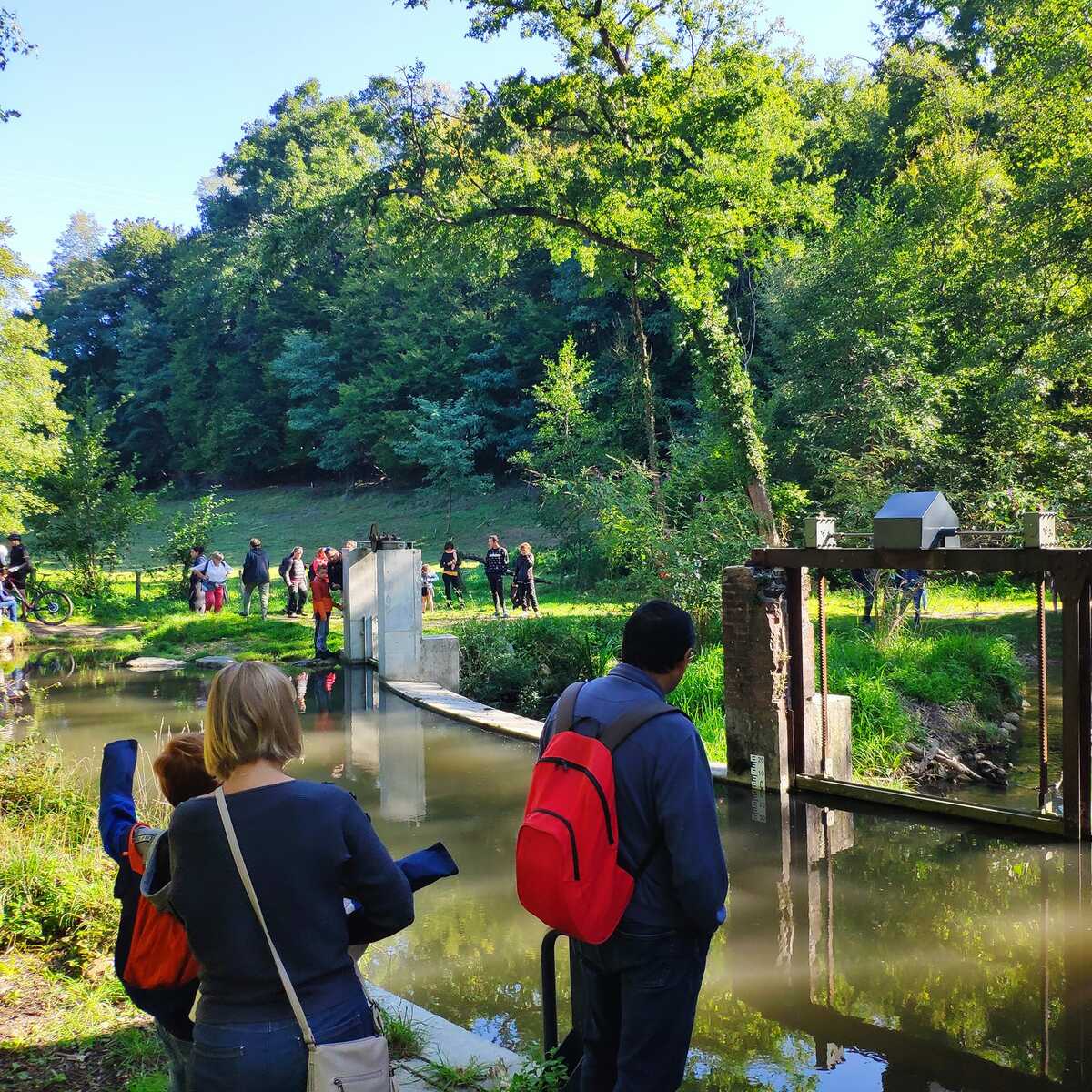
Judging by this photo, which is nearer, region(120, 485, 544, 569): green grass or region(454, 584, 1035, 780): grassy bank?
region(454, 584, 1035, 780): grassy bank

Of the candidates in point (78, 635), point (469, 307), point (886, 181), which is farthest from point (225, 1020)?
point (469, 307)

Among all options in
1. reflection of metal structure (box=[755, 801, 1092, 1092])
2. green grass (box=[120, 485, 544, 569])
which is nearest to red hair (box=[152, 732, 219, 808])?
reflection of metal structure (box=[755, 801, 1092, 1092])

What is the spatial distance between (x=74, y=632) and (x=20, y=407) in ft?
15.0

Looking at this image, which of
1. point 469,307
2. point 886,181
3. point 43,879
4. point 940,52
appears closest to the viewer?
point 43,879

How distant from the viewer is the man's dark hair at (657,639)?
3141 mm

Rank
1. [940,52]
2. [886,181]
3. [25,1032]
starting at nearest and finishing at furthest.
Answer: [25,1032]
[886,181]
[940,52]

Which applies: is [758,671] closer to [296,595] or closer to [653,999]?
[653,999]

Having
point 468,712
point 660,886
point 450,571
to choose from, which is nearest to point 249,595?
point 450,571

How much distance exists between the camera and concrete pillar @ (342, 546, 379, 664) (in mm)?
17828

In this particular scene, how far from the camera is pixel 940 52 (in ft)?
124

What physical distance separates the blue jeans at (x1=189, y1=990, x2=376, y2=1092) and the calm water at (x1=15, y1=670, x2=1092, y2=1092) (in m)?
2.86

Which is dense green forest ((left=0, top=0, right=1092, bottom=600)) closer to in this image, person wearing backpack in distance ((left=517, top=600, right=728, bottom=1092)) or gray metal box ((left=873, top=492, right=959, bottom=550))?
gray metal box ((left=873, top=492, right=959, bottom=550))

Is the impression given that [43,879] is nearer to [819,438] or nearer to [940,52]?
[819,438]

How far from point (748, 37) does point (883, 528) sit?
16.5 m
